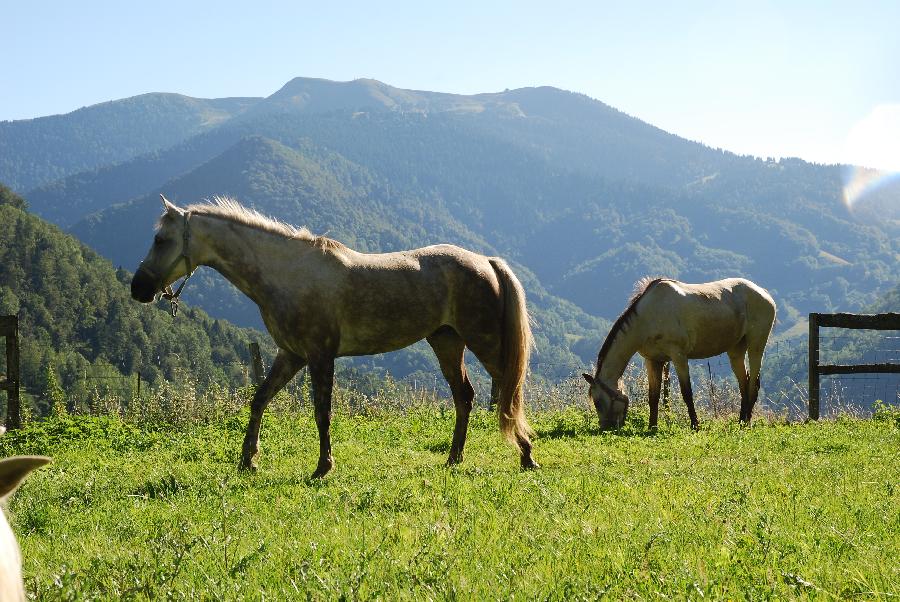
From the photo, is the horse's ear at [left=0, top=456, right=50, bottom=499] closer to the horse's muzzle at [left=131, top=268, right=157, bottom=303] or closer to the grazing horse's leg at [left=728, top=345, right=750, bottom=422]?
the horse's muzzle at [left=131, top=268, right=157, bottom=303]

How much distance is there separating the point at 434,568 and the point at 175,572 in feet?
4.57

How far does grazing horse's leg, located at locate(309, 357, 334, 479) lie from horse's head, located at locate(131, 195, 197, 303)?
1.76 m

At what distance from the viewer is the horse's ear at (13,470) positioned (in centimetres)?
189

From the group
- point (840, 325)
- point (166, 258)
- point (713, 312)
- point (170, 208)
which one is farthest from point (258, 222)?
point (840, 325)

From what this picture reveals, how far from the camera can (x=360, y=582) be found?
398cm

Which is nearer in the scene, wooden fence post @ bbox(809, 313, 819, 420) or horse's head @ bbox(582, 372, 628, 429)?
horse's head @ bbox(582, 372, 628, 429)

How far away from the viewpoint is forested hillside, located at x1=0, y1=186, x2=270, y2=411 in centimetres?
8544

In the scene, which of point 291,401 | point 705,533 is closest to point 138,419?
point 291,401

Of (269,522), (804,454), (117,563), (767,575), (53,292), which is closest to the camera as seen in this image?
(767,575)

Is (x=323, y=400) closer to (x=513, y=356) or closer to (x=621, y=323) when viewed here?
(x=513, y=356)

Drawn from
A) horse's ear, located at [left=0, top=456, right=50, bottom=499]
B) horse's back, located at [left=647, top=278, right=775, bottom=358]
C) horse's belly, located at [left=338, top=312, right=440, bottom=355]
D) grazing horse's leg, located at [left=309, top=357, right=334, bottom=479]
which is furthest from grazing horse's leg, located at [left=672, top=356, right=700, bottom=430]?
horse's ear, located at [left=0, top=456, right=50, bottom=499]

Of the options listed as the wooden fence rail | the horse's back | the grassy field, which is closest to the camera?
the grassy field

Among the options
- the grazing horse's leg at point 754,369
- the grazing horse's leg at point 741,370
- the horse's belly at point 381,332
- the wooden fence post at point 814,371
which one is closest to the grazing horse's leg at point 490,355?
the horse's belly at point 381,332

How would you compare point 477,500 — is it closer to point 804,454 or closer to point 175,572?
point 175,572
